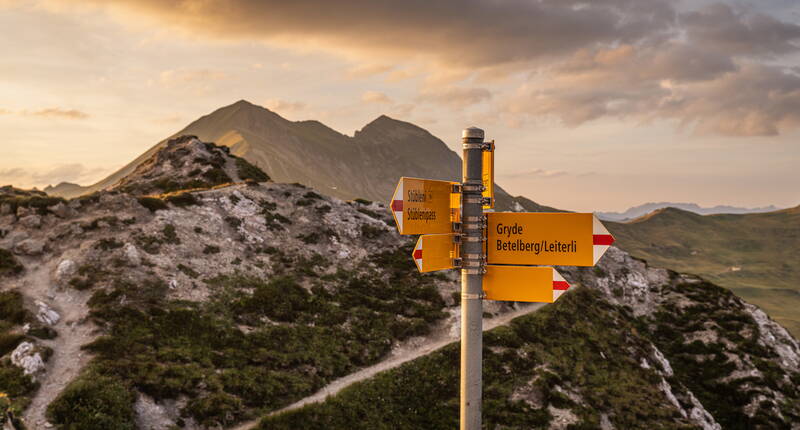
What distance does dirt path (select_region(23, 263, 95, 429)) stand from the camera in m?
22.9

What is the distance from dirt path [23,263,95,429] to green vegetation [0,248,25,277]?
2.51 ft

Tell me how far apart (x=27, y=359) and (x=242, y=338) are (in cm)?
1254

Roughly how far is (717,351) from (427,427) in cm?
4802

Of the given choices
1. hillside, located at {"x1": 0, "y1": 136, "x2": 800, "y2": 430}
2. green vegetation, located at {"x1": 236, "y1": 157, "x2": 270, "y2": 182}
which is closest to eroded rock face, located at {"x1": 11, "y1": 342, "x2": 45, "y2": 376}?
hillside, located at {"x1": 0, "y1": 136, "x2": 800, "y2": 430}

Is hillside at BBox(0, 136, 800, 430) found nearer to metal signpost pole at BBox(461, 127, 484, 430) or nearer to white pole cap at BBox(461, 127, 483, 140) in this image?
metal signpost pole at BBox(461, 127, 484, 430)

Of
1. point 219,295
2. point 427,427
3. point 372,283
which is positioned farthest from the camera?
point 372,283

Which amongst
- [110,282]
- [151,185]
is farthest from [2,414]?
[151,185]

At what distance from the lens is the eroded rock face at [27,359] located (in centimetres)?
2480

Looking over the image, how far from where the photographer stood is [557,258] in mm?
8531

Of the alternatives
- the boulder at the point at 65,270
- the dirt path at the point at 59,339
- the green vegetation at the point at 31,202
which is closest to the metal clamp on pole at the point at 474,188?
the dirt path at the point at 59,339

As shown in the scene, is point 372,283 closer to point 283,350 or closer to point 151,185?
point 283,350

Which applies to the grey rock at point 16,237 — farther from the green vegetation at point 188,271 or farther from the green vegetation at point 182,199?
the green vegetation at point 182,199

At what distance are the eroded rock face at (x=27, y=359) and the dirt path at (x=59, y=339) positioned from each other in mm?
552

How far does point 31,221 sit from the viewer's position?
1583 inches
